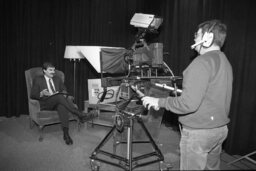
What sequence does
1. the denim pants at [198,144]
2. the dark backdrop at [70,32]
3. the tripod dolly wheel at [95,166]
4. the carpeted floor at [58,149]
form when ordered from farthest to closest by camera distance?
the dark backdrop at [70,32], the carpeted floor at [58,149], the tripod dolly wheel at [95,166], the denim pants at [198,144]

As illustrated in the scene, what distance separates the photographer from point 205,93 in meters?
1.26

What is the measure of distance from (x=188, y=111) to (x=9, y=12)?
411 cm

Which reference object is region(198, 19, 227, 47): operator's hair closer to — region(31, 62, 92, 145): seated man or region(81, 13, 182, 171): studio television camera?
region(81, 13, 182, 171): studio television camera

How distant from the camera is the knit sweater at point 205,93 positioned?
3.94ft

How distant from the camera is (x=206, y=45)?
51.8 inches

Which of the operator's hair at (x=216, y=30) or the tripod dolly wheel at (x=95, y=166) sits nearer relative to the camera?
the operator's hair at (x=216, y=30)

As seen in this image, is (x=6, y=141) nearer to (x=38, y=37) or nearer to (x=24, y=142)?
(x=24, y=142)

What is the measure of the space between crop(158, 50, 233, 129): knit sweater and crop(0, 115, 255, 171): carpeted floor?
2.84ft

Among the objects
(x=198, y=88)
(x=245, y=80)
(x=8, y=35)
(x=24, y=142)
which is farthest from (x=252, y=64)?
(x=8, y=35)

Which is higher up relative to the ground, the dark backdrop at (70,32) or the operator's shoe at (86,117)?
the dark backdrop at (70,32)

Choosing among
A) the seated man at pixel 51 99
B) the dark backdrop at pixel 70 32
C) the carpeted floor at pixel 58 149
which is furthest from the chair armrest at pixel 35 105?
the dark backdrop at pixel 70 32

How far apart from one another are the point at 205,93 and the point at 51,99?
8.29ft

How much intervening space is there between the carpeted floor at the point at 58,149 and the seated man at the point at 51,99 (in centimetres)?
23

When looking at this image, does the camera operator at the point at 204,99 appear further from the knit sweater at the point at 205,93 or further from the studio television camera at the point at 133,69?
the studio television camera at the point at 133,69
